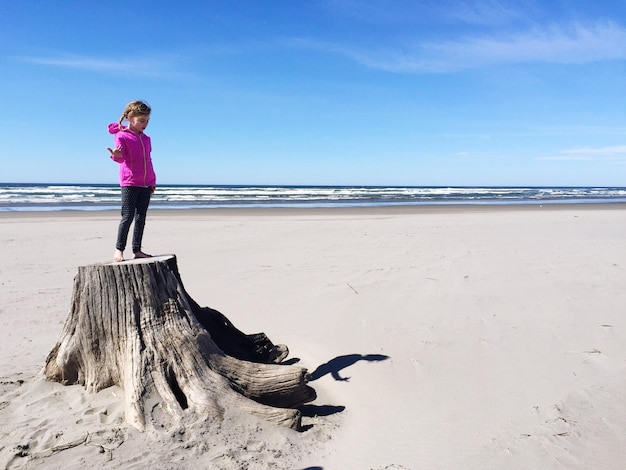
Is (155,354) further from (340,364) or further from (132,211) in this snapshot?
(340,364)

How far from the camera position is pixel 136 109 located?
4.66 metres

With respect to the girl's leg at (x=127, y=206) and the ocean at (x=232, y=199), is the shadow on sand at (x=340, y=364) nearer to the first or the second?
the girl's leg at (x=127, y=206)

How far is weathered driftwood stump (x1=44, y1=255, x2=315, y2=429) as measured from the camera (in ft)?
12.9

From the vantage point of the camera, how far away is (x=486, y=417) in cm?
429

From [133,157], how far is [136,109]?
1.48 ft

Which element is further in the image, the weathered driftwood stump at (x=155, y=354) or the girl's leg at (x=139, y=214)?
the girl's leg at (x=139, y=214)

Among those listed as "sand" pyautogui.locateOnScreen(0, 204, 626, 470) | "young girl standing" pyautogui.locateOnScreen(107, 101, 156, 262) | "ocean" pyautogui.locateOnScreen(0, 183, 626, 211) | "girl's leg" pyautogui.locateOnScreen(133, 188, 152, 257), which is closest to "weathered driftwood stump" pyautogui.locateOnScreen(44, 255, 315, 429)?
"sand" pyautogui.locateOnScreen(0, 204, 626, 470)

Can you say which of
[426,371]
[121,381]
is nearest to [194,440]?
[121,381]

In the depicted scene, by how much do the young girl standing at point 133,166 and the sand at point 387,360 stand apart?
1490mm

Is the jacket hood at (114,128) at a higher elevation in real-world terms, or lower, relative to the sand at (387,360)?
higher

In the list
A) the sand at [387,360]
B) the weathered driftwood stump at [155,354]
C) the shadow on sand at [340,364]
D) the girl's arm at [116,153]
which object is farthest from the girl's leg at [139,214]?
the shadow on sand at [340,364]

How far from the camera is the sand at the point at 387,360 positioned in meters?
3.64

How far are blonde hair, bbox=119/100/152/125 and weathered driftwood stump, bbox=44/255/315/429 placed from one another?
137 cm

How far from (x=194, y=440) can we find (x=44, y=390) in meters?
1.66
